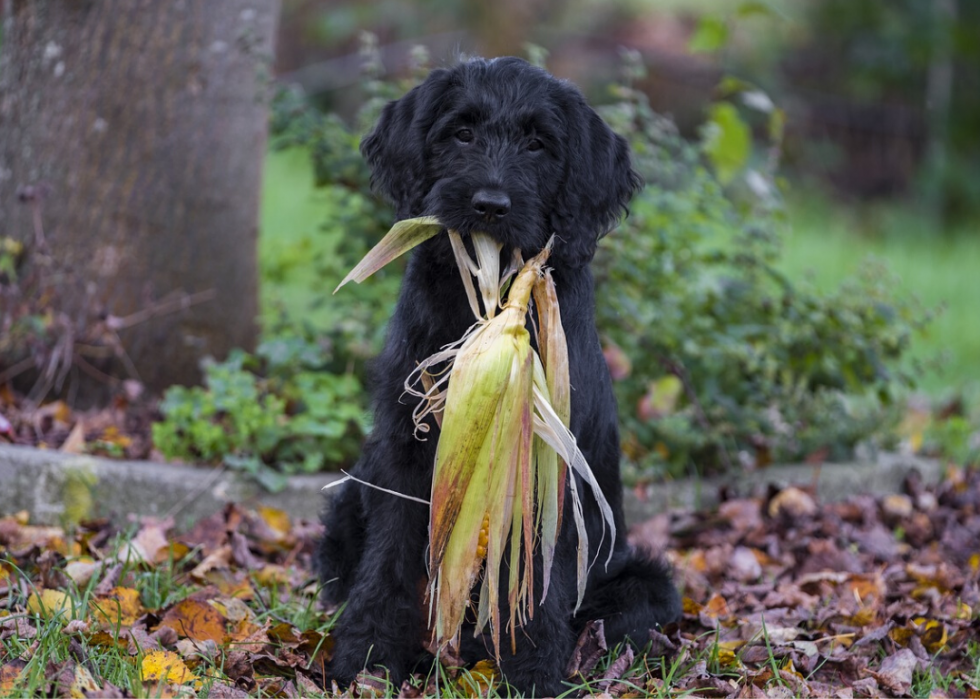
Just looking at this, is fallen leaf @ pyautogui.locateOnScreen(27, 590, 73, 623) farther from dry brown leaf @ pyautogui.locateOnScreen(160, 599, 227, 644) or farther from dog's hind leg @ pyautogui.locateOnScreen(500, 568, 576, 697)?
dog's hind leg @ pyautogui.locateOnScreen(500, 568, 576, 697)

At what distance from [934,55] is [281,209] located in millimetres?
8385

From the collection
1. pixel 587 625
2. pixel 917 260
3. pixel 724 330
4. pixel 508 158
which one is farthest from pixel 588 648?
pixel 917 260

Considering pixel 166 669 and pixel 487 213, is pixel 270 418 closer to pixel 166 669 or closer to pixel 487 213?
pixel 166 669

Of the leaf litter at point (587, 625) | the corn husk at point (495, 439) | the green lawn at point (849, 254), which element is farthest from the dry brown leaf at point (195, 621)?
the green lawn at point (849, 254)

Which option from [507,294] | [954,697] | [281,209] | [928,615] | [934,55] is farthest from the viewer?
[934,55]

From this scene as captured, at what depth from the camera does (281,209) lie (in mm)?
10172

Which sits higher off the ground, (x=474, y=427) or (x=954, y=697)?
(x=474, y=427)

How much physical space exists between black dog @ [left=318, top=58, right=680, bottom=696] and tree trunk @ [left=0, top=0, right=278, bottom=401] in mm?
1731

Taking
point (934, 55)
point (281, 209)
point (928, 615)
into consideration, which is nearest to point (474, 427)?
point (928, 615)

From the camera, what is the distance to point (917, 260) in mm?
11000

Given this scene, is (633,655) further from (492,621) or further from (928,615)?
(928,615)

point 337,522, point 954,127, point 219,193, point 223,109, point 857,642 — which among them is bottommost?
point 954,127

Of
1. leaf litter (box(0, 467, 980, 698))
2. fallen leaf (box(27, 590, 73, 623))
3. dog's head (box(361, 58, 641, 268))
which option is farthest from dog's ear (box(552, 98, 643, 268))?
fallen leaf (box(27, 590, 73, 623))

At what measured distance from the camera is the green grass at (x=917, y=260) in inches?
303
